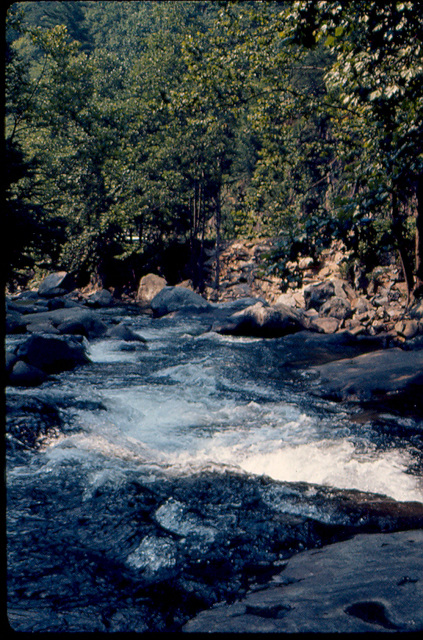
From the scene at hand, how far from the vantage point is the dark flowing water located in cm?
311

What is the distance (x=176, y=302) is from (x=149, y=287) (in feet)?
22.0

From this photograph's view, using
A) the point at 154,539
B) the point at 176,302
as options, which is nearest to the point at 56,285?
the point at 176,302

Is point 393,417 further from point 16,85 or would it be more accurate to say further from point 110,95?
point 110,95

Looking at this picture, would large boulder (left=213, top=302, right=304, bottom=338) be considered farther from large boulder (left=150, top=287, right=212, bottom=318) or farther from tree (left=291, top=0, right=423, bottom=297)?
tree (left=291, top=0, right=423, bottom=297)

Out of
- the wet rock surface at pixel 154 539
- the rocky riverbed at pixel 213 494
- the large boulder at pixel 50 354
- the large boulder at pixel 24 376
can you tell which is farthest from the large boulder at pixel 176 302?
the wet rock surface at pixel 154 539

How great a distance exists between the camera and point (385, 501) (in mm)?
4480

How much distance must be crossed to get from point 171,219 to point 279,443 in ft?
74.7

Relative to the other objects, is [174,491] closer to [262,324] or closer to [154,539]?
[154,539]

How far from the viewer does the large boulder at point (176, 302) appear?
19625 millimetres

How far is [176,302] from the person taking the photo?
20.0 meters

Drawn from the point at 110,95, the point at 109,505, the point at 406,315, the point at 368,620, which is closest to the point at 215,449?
the point at 109,505

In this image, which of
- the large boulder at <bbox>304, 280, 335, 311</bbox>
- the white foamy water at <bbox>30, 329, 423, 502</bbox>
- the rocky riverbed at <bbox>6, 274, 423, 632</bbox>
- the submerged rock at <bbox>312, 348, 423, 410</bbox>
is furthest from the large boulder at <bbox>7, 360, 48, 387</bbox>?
the large boulder at <bbox>304, 280, 335, 311</bbox>

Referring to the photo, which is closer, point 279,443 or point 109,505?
point 109,505

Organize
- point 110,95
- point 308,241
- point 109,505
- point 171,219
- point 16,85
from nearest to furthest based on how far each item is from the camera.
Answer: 1. point 109,505
2. point 308,241
3. point 16,85
4. point 171,219
5. point 110,95
